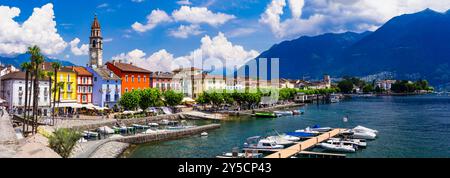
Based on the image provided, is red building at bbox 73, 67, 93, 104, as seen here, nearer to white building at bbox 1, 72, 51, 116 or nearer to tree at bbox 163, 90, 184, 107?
white building at bbox 1, 72, 51, 116

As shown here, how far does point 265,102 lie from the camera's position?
114625 millimetres

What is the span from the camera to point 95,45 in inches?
3391

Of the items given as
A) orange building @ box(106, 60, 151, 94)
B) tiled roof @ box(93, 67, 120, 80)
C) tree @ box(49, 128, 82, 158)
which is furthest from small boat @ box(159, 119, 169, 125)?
tree @ box(49, 128, 82, 158)

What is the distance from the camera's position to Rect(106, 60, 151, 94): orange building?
82.0m

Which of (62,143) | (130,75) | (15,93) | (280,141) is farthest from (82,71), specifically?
(62,143)

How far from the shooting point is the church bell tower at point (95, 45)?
85.5m

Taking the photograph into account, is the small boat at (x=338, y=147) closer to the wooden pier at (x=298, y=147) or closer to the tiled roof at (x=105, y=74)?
the wooden pier at (x=298, y=147)

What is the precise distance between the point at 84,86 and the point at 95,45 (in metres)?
14.0

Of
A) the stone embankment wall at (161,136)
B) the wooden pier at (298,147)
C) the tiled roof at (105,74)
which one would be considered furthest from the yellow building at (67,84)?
the wooden pier at (298,147)

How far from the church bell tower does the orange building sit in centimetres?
268

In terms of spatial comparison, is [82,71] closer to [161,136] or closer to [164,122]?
[164,122]
